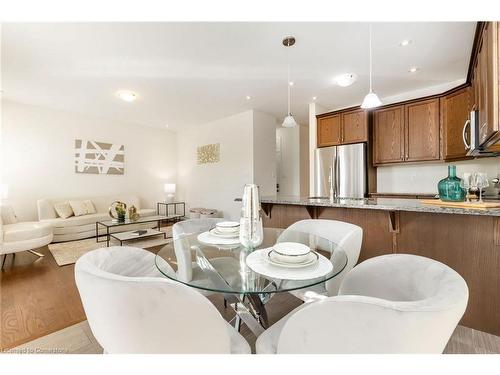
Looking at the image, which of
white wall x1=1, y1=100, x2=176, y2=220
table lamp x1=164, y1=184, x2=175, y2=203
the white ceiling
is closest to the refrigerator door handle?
the white ceiling

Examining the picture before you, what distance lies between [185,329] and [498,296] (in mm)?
2083

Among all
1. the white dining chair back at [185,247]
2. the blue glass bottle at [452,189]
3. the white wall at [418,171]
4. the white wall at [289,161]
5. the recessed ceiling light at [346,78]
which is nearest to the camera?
the white dining chair back at [185,247]

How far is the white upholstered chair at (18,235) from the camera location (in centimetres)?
274

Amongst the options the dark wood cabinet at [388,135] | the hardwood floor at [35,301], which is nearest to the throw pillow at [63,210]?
the hardwood floor at [35,301]

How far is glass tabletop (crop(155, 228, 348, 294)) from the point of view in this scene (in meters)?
0.93

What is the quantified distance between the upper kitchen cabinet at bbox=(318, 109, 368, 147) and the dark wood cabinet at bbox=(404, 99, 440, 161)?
1.96ft

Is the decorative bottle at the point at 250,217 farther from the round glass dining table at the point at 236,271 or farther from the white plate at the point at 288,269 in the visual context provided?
the white plate at the point at 288,269

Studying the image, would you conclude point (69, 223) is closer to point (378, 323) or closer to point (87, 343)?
point (87, 343)

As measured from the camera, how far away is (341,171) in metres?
3.88

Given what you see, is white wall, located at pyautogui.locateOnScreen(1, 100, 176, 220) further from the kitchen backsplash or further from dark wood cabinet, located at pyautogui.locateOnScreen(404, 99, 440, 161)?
dark wood cabinet, located at pyautogui.locateOnScreen(404, 99, 440, 161)

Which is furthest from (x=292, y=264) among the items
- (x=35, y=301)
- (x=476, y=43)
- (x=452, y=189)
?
(x=476, y=43)

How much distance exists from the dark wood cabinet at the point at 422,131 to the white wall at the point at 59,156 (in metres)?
5.72

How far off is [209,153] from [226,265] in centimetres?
469
